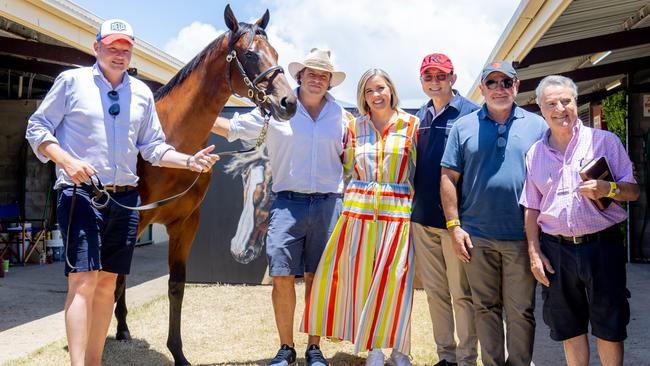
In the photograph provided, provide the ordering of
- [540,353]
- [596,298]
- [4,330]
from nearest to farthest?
[596,298] < [540,353] < [4,330]

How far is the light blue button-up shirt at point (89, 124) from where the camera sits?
2.80 m

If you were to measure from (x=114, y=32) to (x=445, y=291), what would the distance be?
98.5 inches

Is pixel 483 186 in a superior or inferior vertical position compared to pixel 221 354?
superior

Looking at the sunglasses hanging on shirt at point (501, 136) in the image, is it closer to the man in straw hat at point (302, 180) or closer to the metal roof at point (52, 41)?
the man in straw hat at point (302, 180)

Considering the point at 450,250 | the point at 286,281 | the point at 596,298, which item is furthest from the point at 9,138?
the point at 596,298

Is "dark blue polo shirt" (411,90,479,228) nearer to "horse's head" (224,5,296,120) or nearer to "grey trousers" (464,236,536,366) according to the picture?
"grey trousers" (464,236,536,366)

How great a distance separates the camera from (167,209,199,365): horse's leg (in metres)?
4.13

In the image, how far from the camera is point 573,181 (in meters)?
2.88

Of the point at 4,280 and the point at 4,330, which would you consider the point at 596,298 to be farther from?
the point at 4,280

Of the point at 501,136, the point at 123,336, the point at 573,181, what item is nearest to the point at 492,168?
the point at 501,136

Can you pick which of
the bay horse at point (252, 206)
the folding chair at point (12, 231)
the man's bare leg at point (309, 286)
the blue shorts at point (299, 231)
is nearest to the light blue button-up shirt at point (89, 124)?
the blue shorts at point (299, 231)

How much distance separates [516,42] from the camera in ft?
19.0

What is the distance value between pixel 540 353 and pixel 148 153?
10.3 feet

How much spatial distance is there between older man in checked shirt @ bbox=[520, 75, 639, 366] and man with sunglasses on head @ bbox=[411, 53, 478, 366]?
2.23 feet
